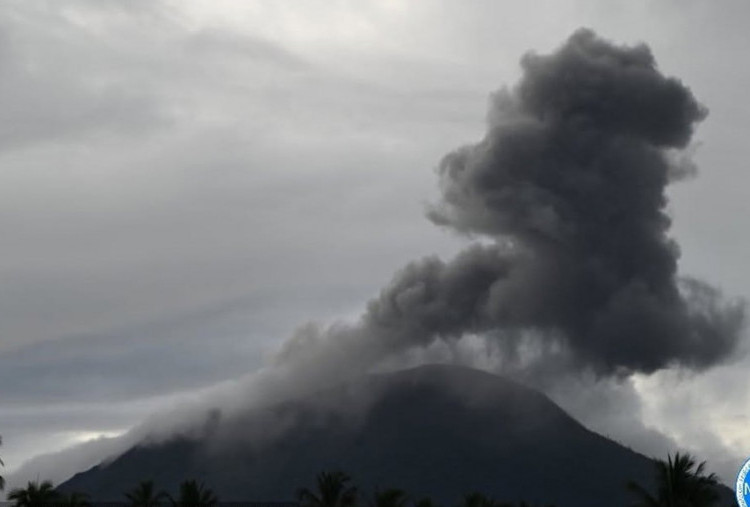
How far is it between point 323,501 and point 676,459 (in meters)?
29.9

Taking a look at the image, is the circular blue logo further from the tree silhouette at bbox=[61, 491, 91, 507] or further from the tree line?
the tree silhouette at bbox=[61, 491, 91, 507]

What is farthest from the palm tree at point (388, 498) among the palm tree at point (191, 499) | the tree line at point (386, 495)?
the palm tree at point (191, 499)

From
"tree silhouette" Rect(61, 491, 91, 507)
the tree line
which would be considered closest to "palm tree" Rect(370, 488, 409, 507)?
the tree line

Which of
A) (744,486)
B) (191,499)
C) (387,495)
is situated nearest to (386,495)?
(387,495)

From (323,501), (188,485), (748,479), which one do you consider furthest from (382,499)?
(748,479)

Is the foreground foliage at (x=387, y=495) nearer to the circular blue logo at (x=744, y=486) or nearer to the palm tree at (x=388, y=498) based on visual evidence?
the palm tree at (x=388, y=498)

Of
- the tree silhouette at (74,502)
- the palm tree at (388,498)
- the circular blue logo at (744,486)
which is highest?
the tree silhouette at (74,502)

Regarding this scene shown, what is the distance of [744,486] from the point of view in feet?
104

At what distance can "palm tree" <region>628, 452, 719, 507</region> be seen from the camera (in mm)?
89188

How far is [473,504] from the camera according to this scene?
10825 centimetres

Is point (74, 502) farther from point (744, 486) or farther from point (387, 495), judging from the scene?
point (744, 486)

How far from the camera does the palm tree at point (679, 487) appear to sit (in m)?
89.2

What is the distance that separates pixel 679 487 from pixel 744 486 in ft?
197

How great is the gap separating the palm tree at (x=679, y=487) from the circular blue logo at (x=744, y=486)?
57.6 m
